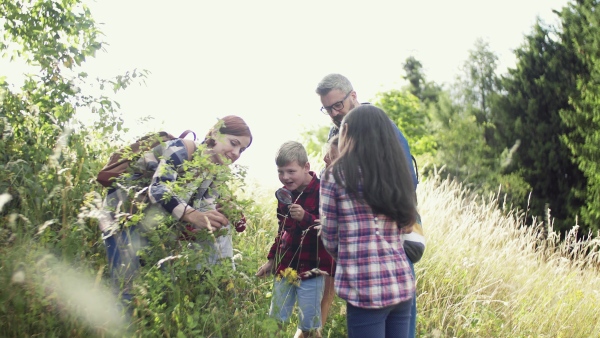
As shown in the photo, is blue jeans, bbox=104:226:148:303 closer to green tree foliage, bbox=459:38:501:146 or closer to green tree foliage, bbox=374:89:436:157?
green tree foliage, bbox=374:89:436:157

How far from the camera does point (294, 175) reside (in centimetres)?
390

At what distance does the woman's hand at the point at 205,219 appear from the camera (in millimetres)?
3291

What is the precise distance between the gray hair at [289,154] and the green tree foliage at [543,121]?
11.4 m

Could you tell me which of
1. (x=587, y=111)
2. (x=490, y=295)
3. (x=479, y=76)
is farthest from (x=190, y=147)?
(x=479, y=76)

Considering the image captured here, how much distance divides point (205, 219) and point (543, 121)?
14.0m

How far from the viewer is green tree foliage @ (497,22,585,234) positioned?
47.8 ft

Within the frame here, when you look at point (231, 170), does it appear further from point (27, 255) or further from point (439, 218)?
point (439, 218)

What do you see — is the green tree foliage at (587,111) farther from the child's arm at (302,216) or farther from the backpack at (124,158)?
the backpack at (124,158)

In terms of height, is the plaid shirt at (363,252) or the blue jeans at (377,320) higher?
the plaid shirt at (363,252)

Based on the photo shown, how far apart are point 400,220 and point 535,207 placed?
12.6 metres

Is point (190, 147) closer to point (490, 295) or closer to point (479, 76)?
point (490, 295)

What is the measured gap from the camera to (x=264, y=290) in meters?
4.22

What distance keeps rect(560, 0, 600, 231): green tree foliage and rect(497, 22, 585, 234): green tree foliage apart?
32 centimetres

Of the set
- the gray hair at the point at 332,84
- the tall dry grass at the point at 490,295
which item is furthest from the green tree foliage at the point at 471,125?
the gray hair at the point at 332,84
